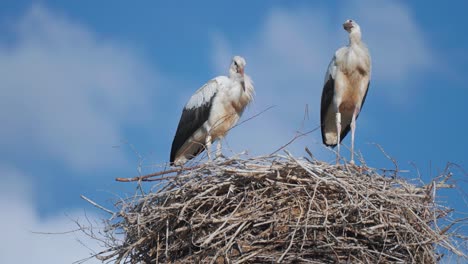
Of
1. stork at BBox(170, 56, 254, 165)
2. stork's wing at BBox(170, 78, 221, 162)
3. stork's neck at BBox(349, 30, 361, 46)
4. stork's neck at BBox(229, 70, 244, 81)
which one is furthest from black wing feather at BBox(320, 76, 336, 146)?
stork's wing at BBox(170, 78, 221, 162)

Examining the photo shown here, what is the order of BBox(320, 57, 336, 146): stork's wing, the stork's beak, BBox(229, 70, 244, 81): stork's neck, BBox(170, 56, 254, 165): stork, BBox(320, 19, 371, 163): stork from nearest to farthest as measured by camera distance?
BBox(320, 19, 371, 163): stork < BBox(320, 57, 336, 146): stork's wing < the stork's beak < BBox(170, 56, 254, 165): stork < BBox(229, 70, 244, 81): stork's neck

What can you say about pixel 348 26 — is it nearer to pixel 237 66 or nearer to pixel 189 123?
pixel 237 66

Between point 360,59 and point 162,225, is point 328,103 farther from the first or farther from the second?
point 162,225

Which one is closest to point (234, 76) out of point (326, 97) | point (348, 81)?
point (326, 97)

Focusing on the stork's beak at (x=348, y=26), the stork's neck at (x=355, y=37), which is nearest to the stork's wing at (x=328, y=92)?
the stork's neck at (x=355, y=37)

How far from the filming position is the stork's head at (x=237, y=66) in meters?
11.7

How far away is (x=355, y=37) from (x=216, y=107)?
76.4 inches

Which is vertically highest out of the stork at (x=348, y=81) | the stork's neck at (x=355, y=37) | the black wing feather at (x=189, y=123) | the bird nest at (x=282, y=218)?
the stork's neck at (x=355, y=37)

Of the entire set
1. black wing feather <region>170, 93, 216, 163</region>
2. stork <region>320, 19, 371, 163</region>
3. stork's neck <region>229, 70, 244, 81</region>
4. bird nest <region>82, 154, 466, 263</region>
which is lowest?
bird nest <region>82, 154, 466, 263</region>

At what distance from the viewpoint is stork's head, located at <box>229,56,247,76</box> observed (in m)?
11.7

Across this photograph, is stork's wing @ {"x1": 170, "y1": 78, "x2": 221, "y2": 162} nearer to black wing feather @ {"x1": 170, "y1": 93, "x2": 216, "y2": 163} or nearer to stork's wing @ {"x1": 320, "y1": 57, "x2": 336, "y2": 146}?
black wing feather @ {"x1": 170, "y1": 93, "x2": 216, "y2": 163}

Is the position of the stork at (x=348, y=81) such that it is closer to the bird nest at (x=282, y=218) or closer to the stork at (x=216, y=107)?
the stork at (x=216, y=107)

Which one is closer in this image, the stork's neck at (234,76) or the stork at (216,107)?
the stork at (216,107)

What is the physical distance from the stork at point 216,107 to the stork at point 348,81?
1047 mm
